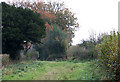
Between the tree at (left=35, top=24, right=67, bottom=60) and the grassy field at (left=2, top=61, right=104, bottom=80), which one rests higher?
the tree at (left=35, top=24, right=67, bottom=60)

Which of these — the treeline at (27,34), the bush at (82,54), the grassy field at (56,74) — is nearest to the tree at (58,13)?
the treeline at (27,34)

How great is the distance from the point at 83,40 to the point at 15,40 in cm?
861

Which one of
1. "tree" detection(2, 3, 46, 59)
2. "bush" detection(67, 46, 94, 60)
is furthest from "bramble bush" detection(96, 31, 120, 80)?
"tree" detection(2, 3, 46, 59)

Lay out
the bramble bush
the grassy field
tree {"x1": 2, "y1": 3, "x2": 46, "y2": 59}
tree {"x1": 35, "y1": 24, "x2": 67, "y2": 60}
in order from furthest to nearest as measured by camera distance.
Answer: tree {"x1": 35, "y1": 24, "x2": 67, "y2": 60} → tree {"x1": 2, "y1": 3, "x2": 46, "y2": 59} → the grassy field → the bramble bush

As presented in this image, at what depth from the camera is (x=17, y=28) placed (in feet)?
46.2

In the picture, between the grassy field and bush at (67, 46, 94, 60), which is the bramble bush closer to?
the grassy field

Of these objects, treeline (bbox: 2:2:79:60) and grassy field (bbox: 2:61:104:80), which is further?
treeline (bbox: 2:2:79:60)

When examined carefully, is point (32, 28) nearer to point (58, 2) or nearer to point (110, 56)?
point (110, 56)

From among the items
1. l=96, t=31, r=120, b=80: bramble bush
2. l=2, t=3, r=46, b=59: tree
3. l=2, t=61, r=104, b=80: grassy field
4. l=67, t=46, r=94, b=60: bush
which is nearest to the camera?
l=96, t=31, r=120, b=80: bramble bush

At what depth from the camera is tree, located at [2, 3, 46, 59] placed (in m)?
13.9

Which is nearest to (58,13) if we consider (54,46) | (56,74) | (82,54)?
(54,46)

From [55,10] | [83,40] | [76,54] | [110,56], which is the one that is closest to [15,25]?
[76,54]

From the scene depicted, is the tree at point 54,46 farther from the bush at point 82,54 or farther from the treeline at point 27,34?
the bush at point 82,54

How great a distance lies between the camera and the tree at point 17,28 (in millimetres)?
13922
